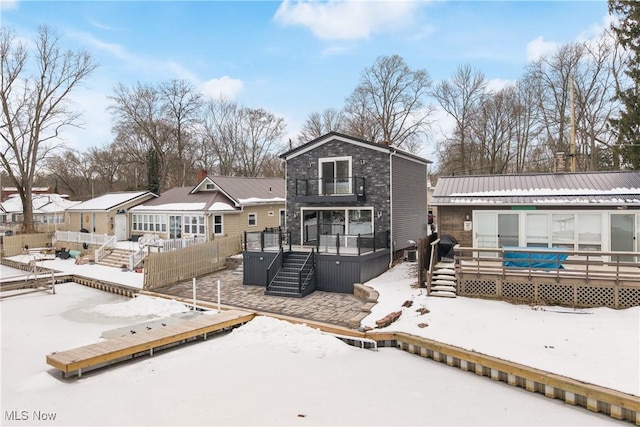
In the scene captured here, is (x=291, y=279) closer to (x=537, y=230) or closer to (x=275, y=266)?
(x=275, y=266)

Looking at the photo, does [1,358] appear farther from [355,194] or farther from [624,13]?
[624,13]

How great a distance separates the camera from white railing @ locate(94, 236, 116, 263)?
Answer: 23391 millimetres

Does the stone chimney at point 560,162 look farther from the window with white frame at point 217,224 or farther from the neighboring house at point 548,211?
the window with white frame at point 217,224

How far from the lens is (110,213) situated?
27938 millimetres

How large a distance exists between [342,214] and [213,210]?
8.95 m

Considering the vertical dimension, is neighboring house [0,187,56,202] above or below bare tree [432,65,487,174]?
below

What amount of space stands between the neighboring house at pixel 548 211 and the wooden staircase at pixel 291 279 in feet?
17.0

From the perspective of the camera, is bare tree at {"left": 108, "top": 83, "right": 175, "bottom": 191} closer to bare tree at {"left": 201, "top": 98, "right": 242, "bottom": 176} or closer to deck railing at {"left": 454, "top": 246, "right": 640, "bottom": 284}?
bare tree at {"left": 201, "top": 98, "right": 242, "bottom": 176}

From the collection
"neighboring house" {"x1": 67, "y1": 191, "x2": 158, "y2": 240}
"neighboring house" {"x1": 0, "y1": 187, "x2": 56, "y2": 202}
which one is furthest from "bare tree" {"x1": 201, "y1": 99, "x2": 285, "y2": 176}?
"neighboring house" {"x1": 0, "y1": 187, "x2": 56, "y2": 202}

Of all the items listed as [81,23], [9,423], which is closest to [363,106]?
[81,23]

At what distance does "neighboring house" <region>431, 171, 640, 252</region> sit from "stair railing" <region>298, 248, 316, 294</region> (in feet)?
15.9

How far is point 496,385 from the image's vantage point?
7.72 m

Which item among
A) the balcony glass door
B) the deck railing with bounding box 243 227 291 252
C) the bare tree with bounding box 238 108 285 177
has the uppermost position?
the bare tree with bounding box 238 108 285 177

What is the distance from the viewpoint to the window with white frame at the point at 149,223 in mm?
26250
